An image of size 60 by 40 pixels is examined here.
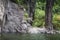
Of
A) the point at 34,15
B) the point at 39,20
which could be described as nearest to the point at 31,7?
the point at 34,15

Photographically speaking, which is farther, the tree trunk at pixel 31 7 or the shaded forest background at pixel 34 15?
the tree trunk at pixel 31 7

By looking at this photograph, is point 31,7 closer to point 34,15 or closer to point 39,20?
point 34,15

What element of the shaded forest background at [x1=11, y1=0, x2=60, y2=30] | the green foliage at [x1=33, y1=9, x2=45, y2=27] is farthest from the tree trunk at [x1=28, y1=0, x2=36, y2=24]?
the green foliage at [x1=33, y1=9, x2=45, y2=27]

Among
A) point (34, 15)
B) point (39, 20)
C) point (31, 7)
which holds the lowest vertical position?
point (39, 20)

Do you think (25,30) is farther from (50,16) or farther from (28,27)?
(50,16)

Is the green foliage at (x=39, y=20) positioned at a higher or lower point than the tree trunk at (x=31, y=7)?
lower

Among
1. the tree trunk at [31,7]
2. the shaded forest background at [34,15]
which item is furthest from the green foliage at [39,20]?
the tree trunk at [31,7]

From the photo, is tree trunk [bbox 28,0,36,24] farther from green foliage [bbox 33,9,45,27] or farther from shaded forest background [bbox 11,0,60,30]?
green foliage [bbox 33,9,45,27]

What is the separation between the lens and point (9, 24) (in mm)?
35688

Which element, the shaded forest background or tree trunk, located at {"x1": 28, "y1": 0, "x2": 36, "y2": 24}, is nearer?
the shaded forest background

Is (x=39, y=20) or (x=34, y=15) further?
(x=39, y=20)

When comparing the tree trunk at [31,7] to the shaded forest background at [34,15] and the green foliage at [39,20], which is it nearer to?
the shaded forest background at [34,15]

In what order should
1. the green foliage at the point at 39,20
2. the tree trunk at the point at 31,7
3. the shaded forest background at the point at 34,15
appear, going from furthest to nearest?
the tree trunk at the point at 31,7 < the green foliage at the point at 39,20 < the shaded forest background at the point at 34,15

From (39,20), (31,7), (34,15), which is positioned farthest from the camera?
(39,20)
